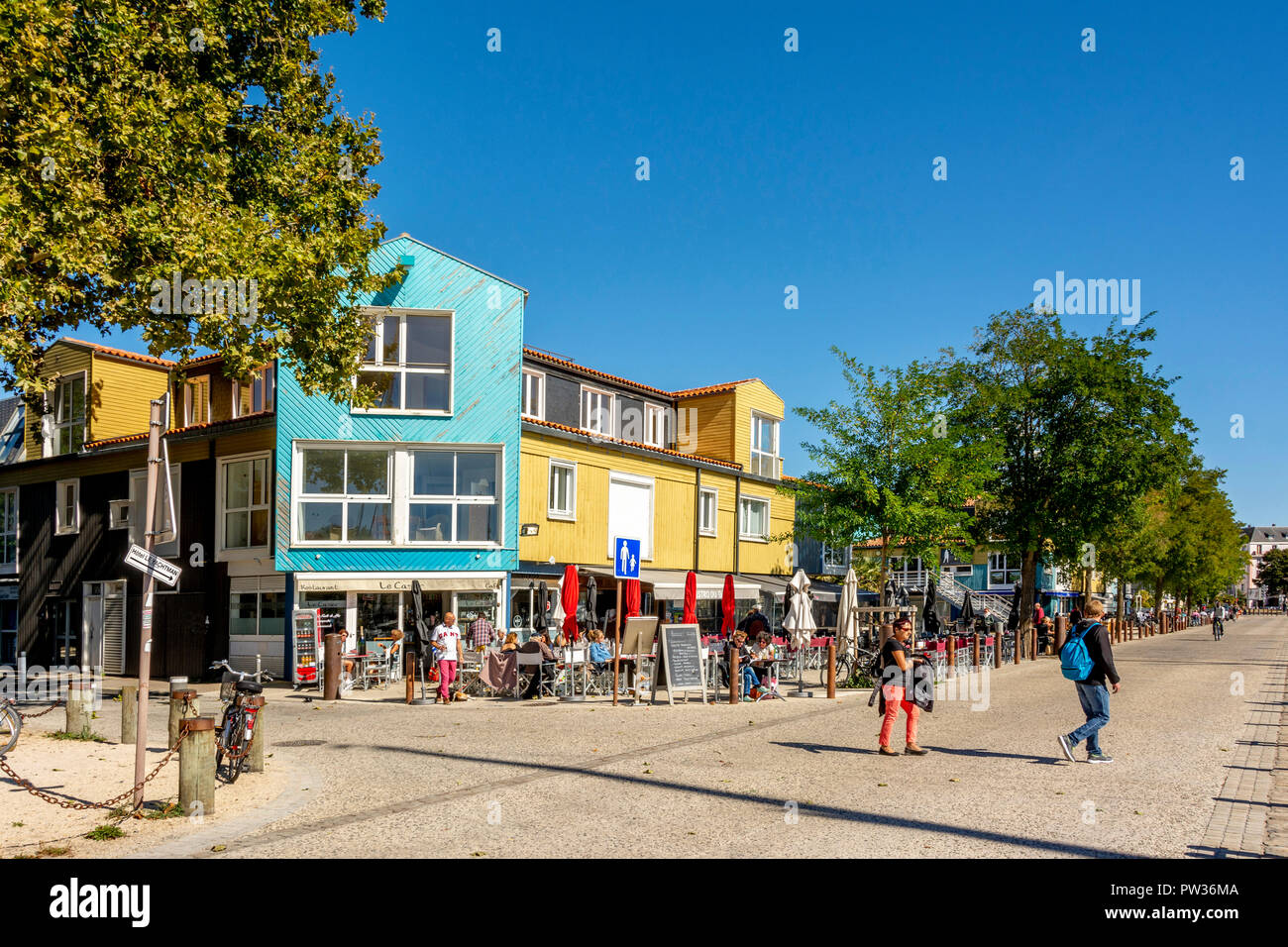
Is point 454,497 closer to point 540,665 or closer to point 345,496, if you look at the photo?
point 345,496

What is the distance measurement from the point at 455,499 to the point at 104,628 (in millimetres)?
11665

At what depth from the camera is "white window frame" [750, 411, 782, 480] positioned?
34812 millimetres

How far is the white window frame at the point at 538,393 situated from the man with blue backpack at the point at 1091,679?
17.5 meters

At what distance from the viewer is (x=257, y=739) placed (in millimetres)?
10625

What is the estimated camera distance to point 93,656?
93.1 ft

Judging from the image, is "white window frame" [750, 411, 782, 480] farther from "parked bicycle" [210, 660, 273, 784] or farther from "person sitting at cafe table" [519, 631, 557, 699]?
"parked bicycle" [210, 660, 273, 784]

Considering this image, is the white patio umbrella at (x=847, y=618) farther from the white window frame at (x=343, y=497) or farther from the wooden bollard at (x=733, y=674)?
the white window frame at (x=343, y=497)

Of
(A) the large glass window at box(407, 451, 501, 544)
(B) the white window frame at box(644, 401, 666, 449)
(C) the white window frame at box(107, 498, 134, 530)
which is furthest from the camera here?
(B) the white window frame at box(644, 401, 666, 449)

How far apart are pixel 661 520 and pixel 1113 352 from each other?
789 inches

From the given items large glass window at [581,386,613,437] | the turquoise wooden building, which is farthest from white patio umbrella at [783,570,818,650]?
large glass window at [581,386,613,437]

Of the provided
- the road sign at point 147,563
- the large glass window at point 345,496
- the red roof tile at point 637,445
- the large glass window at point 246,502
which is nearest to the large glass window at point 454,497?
the large glass window at point 345,496

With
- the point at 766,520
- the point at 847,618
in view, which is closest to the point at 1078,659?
the point at 847,618

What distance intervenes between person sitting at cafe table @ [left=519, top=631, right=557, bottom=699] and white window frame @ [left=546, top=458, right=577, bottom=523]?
7.00m
